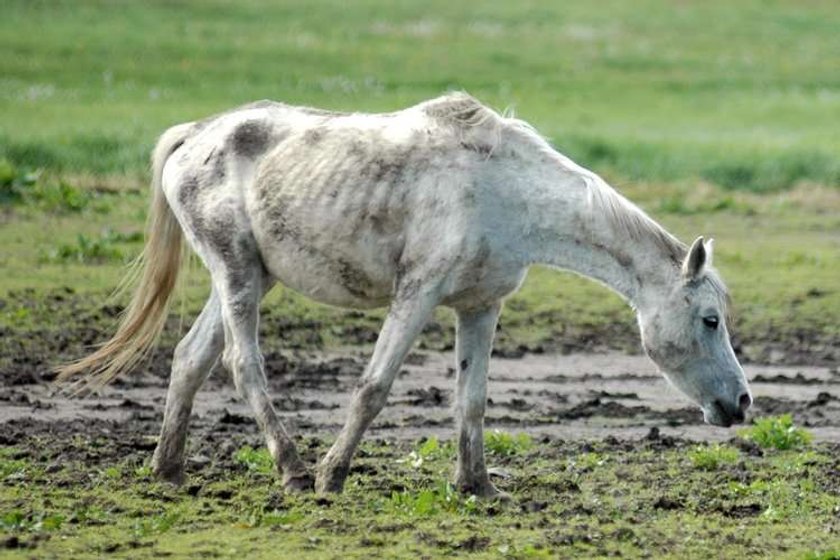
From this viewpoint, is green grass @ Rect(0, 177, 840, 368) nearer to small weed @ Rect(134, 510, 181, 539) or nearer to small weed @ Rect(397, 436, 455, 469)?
small weed @ Rect(397, 436, 455, 469)

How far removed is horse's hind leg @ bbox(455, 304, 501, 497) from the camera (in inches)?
397

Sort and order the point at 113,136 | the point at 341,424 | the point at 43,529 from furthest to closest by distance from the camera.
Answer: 1. the point at 113,136
2. the point at 341,424
3. the point at 43,529

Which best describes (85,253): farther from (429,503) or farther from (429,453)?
(429,503)

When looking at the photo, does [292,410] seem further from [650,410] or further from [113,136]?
[113,136]

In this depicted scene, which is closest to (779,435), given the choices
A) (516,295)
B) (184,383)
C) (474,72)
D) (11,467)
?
(184,383)

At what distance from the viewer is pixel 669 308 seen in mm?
9789

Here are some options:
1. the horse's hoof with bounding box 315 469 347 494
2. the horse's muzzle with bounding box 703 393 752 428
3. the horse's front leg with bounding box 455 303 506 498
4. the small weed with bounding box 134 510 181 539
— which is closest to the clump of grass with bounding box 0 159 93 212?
the horse's front leg with bounding box 455 303 506 498

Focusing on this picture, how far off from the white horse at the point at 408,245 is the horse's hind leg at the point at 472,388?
11 millimetres

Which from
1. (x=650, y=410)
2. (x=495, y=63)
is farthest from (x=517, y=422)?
(x=495, y=63)

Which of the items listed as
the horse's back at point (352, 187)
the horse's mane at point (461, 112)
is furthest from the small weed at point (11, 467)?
the horse's mane at point (461, 112)

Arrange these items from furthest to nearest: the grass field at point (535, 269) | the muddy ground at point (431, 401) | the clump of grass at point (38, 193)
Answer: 1. the clump of grass at point (38, 193)
2. the muddy ground at point (431, 401)
3. the grass field at point (535, 269)

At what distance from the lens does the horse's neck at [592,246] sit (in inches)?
386

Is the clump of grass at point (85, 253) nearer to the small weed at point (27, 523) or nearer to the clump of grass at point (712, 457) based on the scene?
the clump of grass at point (712, 457)

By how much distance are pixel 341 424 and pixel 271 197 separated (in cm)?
251
